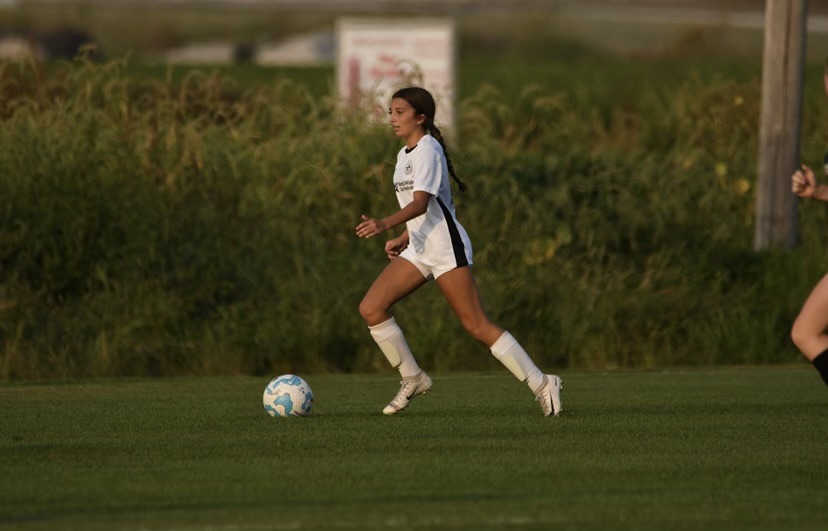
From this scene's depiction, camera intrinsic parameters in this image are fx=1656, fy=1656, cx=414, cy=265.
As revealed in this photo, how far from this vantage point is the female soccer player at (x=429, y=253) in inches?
401

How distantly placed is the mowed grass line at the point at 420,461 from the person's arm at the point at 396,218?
3.98ft

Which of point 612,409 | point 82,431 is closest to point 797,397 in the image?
point 612,409

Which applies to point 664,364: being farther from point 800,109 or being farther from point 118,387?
point 118,387

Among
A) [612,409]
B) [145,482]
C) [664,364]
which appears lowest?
[664,364]

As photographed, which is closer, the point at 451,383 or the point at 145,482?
the point at 145,482

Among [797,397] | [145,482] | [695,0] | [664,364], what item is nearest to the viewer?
[145,482]

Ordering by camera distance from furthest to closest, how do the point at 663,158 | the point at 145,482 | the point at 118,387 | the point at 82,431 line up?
the point at 663,158
the point at 118,387
the point at 82,431
the point at 145,482

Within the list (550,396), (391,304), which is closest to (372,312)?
(391,304)

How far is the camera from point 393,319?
10531 millimetres

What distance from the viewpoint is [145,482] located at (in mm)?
8023

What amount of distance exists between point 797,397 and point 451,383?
2.97 metres

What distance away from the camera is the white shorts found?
10234 millimetres

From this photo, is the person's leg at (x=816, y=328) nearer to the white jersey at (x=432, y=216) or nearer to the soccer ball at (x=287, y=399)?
the white jersey at (x=432, y=216)

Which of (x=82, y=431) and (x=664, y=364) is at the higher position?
(x=82, y=431)
